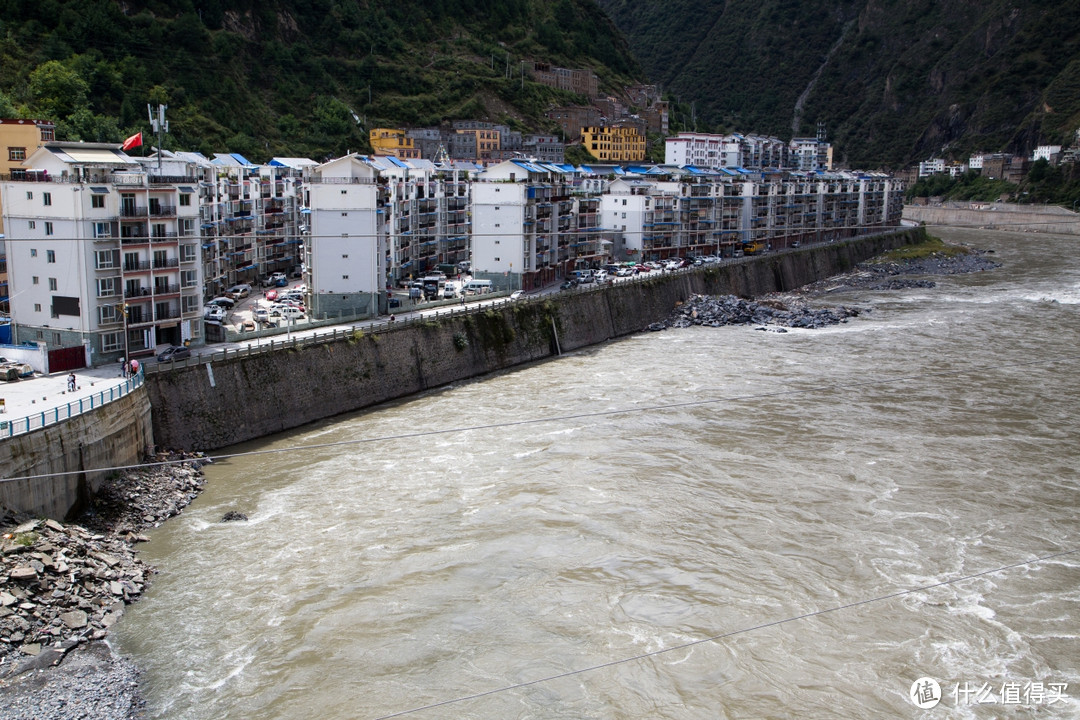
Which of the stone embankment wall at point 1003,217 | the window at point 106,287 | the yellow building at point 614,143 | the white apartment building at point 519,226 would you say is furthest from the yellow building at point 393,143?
the stone embankment wall at point 1003,217

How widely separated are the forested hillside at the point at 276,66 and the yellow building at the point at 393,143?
116 cm

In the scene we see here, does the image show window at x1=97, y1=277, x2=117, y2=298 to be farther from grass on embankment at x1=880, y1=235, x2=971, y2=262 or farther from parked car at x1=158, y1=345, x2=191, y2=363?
grass on embankment at x1=880, y1=235, x2=971, y2=262

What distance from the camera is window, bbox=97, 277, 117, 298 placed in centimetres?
2052

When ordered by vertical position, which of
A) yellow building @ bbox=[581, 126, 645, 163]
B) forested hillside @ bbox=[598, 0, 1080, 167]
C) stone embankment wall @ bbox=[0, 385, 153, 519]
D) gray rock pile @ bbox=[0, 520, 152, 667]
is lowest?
gray rock pile @ bbox=[0, 520, 152, 667]

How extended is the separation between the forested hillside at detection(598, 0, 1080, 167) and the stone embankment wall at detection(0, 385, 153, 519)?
104432 millimetres

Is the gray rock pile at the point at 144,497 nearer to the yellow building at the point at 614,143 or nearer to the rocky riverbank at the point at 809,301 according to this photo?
the rocky riverbank at the point at 809,301

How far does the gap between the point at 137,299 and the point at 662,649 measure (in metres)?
14.8

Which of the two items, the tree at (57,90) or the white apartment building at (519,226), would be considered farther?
the tree at (57,90)

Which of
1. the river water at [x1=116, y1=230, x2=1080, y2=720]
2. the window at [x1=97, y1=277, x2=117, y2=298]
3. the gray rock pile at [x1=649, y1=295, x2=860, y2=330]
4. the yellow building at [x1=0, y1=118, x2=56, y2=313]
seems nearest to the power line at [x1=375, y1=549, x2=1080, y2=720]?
the river water at [x1=116, y1=230, x2=1080, y2=720]

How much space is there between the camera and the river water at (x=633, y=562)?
11.9 metres

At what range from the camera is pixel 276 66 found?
230ft

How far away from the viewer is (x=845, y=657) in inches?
497

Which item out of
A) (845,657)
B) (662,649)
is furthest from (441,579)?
(845,657)

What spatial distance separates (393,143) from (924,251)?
36.6 metres
